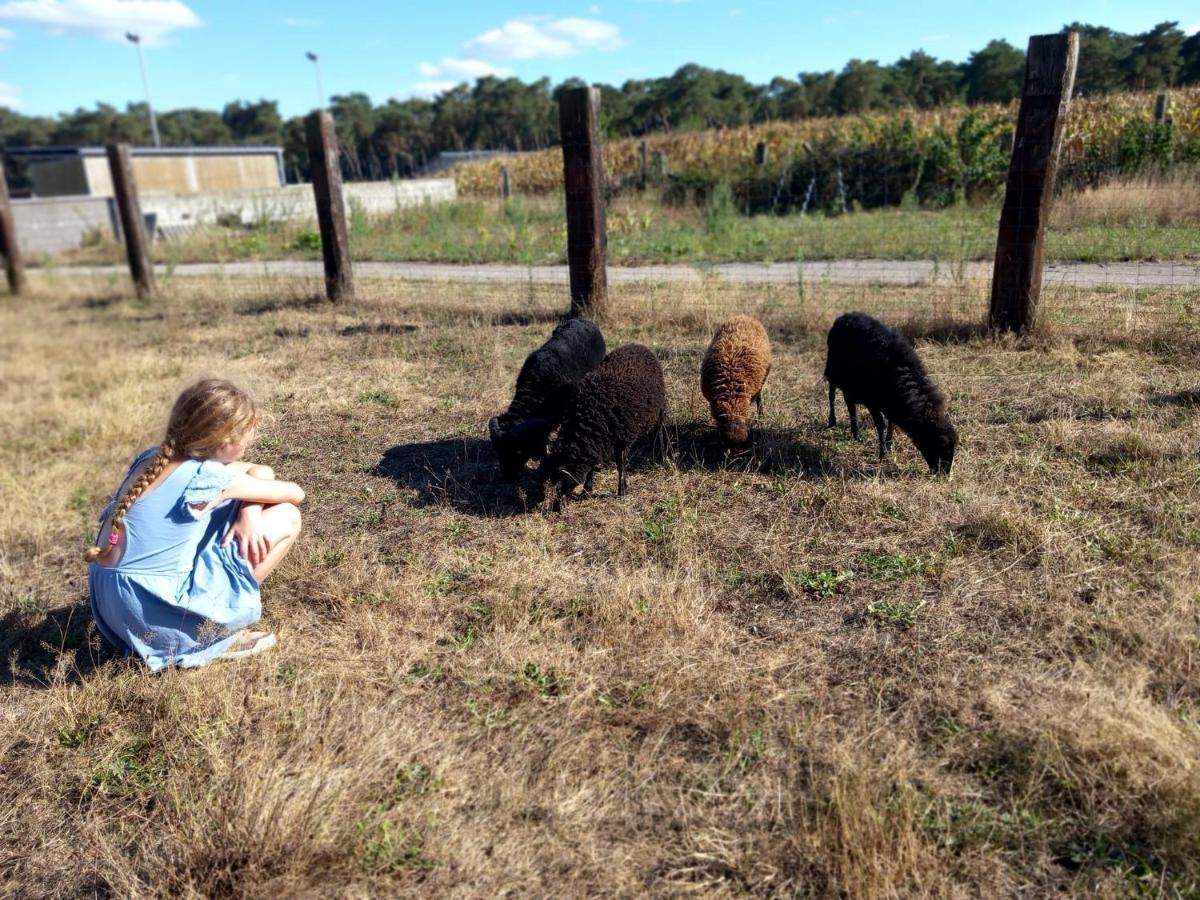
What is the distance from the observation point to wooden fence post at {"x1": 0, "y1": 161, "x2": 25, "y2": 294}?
56.5ft

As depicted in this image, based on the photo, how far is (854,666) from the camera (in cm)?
347

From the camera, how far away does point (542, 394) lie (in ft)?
19.9

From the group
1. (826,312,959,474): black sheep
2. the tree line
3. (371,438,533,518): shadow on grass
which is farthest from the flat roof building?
(826,312,959,474): black sheep

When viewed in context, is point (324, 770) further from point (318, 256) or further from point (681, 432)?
point (318, 256)

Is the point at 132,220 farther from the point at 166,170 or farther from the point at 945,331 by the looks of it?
the point at 166,170

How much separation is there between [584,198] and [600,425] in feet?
15.6

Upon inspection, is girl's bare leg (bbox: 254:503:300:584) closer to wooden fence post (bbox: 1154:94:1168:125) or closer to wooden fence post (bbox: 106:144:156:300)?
wooden fence post (bbox: 106:144:156:300)

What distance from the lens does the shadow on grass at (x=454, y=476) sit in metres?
5.39

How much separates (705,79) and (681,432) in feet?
182

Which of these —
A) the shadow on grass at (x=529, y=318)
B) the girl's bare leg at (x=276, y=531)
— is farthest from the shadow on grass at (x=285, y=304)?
the girl's bare leg at (x=276, y=531)

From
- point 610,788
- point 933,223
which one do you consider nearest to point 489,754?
point 610,788

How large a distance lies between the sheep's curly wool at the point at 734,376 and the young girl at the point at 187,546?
2.99m

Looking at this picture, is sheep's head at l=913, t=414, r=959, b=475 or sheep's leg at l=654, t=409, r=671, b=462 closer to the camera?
sheep's head at l=913, t=414, r=959, b=475

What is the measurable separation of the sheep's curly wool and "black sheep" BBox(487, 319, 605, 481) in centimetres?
107
